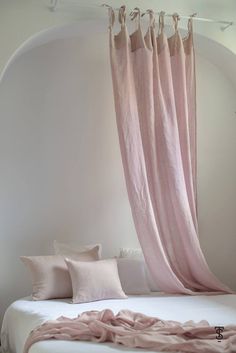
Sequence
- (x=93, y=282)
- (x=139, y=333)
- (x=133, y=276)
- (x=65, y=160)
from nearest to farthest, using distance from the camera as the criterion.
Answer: (x=139, y=333), (x=93, y=282), (x=133, y=276), (x=65, y=160)

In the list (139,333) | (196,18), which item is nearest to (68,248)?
(139,333)

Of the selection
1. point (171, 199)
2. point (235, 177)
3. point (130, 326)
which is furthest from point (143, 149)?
point (130, 326)

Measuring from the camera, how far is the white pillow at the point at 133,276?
3672 millimetres

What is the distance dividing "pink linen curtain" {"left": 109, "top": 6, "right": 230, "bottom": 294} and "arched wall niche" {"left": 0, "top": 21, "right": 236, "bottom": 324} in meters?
0.45

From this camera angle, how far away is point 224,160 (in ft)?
14.5

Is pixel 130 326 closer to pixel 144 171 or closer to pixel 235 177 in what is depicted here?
pixel 144 171

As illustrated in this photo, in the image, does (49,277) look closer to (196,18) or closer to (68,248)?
(68,248)

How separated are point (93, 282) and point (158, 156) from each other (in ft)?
3.59

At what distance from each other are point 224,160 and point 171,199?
3.31 feet

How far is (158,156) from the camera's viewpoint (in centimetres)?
370

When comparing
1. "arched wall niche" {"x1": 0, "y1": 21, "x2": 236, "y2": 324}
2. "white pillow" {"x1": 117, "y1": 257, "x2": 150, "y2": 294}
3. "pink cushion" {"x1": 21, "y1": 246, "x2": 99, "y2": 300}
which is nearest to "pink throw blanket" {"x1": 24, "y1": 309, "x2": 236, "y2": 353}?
"pink cushion" {"x1": 21, "y1": 246, "x2": 99, "y2": 300}

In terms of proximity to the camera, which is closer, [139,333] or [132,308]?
[139,333]

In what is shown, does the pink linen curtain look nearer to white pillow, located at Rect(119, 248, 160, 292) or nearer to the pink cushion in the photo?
white pillow, located at Rect(119, 248, 160, 292)

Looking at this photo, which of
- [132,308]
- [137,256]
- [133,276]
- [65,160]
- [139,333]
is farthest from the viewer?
[65,160]
